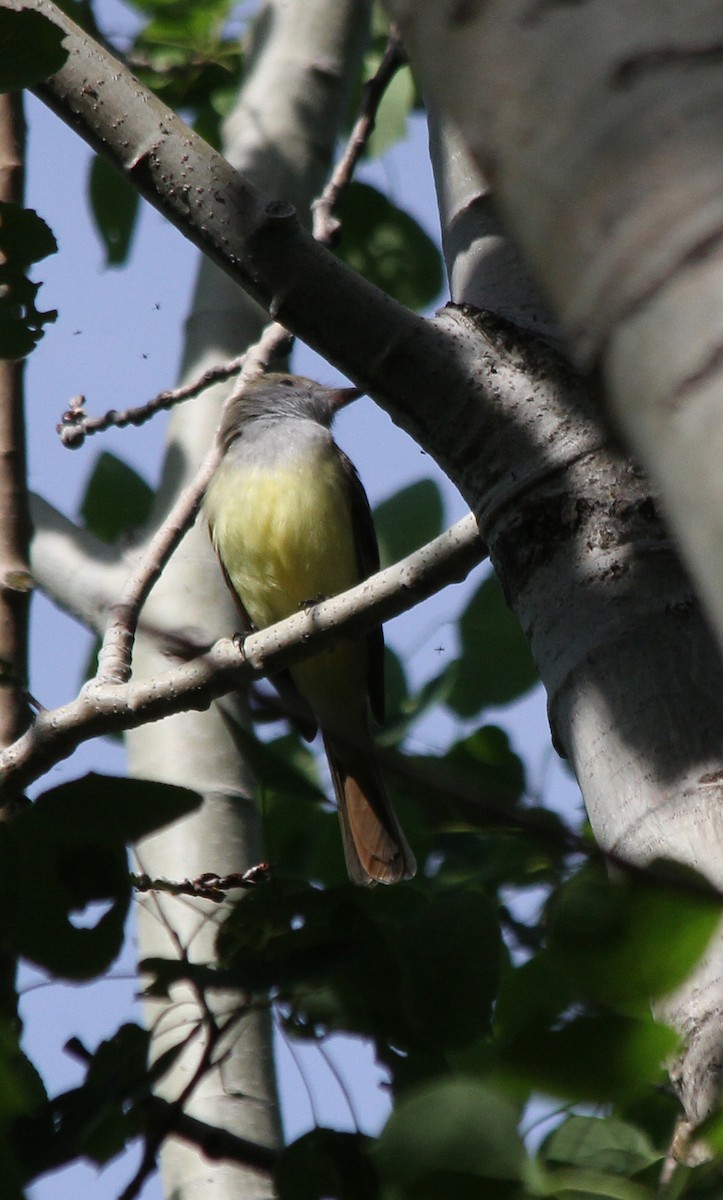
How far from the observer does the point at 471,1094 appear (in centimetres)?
110

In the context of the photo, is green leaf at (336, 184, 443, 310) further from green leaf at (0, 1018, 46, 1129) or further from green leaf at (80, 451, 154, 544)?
green leaf at (0, 1018, 46, 1129)

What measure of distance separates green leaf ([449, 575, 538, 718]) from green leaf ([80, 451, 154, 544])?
1.22m

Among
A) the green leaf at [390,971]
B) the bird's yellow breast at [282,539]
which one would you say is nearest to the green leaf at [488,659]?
the bird's yellow breast at [282,539]

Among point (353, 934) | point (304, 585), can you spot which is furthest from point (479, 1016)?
point (304, 585)

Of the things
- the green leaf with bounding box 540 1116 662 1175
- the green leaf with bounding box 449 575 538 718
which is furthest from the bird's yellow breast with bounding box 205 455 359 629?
the green leaf with bounding box 540 1116 662 1175

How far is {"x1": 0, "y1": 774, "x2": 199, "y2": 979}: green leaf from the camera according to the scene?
1.57 metres

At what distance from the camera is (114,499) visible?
4.91 metres

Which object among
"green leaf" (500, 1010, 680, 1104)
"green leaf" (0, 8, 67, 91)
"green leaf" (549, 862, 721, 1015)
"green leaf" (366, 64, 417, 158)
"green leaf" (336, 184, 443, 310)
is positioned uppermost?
"green leaf" (366, 64, 417, 158)

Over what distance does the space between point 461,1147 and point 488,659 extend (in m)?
3.49

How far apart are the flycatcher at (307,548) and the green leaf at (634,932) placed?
3.92 meters

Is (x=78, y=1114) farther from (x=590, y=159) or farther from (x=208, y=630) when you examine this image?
(x=208, y=630)

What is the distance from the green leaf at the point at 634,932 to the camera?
3.02 feet

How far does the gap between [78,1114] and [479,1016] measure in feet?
1.45

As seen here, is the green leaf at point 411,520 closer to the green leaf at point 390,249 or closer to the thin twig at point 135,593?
the green leaf at point 390,249
